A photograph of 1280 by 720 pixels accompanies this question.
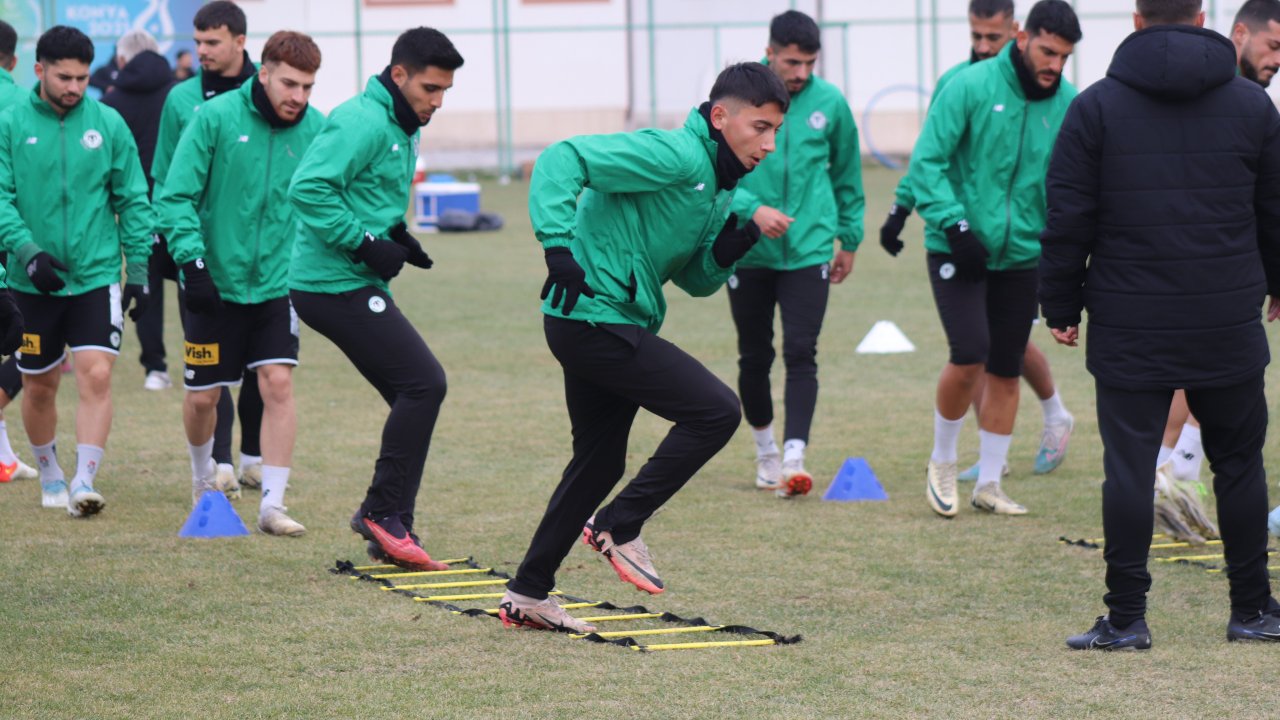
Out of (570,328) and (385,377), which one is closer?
(570,328)

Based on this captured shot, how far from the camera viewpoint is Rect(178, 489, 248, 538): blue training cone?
7.12 m

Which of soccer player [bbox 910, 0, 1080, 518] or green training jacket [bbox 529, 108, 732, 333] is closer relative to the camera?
green training jacket [bbox 529, 108, 732, 333]

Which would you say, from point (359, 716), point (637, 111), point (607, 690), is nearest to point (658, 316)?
point (607, 690)

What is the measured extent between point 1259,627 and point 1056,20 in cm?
284

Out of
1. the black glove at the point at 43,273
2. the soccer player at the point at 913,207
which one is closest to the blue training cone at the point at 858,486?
the soccer player at the point at 913,207

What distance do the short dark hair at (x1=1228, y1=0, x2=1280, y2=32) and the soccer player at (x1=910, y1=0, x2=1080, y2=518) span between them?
679 millimetres

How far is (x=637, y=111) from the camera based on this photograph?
1470 inches

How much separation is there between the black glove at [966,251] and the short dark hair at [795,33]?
45.1 inches

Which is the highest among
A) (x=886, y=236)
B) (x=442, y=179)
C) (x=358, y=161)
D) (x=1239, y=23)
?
(x=1239, y=23)

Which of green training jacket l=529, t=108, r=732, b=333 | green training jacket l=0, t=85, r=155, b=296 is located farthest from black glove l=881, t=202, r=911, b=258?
green training jacket l=0, t=85, r=155, b=296

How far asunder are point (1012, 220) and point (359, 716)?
3991 mm

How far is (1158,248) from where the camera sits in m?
5.18

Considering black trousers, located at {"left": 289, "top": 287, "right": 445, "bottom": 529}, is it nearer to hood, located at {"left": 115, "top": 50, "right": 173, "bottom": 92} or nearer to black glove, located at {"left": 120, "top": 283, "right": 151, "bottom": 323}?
black glove, located at {"left": 120, "top": 283, "right": 151, "bottom": 323}

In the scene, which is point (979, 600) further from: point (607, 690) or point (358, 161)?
point (358, 161)
